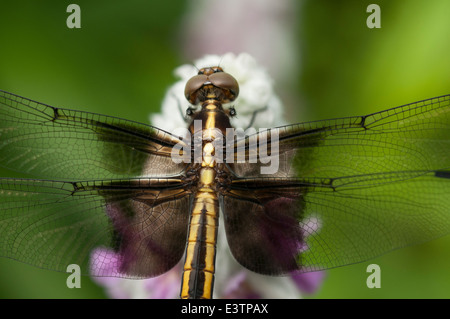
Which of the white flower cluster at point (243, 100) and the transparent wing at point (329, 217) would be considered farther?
the white flower cluster at point (243, 100)

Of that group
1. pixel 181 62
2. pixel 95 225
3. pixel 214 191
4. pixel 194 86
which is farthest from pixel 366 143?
pixel 181 62

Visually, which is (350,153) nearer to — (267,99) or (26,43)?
(267,99)

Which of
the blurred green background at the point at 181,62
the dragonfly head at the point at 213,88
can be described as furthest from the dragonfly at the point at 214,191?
the blurred green background at the point at 181,62

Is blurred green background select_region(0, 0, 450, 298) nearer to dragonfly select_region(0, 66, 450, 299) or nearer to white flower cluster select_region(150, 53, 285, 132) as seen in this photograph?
white flower cluster select_region(150, 53, 285, 132)

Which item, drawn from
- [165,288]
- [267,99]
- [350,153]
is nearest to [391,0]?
[267,99]

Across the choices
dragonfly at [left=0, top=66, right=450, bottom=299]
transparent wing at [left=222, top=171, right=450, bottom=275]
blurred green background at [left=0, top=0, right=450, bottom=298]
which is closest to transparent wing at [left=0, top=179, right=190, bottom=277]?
dragonfly at [left=0, top=66, right=450, bottom=299]

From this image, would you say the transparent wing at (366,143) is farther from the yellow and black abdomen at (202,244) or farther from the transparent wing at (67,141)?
the transparent wing at (67,141)

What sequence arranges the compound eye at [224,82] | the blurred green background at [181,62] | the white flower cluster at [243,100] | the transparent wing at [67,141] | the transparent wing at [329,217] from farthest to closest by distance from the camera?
1. the blurred green background at [181,62]
2. the white flower cluster at [243,100]
3. the compound eye at [224,82]
4. the transparent wing at [67,141]
5. the transparent wing at [329,217]
